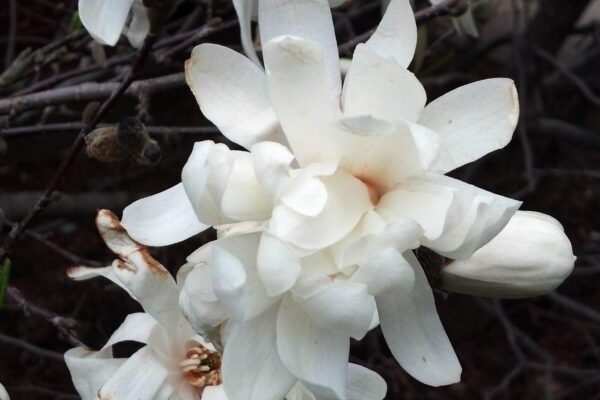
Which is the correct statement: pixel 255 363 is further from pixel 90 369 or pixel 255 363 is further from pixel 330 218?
pixel 90 369

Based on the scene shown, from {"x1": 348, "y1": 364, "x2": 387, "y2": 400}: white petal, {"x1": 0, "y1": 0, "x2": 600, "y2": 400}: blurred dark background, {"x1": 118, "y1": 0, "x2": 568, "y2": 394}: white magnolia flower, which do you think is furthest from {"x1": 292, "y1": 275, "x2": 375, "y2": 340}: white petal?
{"x1": 0, "y1": 0, "x2": 600, "y2": 400}: blurred dark background

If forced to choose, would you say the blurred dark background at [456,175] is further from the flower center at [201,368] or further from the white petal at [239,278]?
the white petal at [239,278]

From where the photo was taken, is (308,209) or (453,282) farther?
(453,282)

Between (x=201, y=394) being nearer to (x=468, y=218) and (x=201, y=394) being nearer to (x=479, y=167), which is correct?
(x=468, y=218)

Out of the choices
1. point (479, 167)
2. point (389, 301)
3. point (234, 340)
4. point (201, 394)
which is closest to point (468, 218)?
point (389, 301)

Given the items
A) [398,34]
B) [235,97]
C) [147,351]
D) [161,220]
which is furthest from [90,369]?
[398,34]

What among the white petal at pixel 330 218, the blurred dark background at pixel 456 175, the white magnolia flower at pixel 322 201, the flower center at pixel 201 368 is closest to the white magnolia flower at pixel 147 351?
the flower center at pixel 201 368
